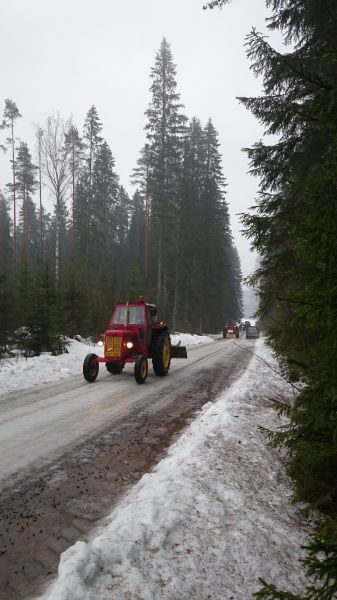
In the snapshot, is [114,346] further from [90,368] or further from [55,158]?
[55,158]

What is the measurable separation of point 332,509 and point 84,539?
235 cm

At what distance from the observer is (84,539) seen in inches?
134

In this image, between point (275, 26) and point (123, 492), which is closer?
point (123, 492)

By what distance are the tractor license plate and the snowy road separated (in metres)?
0.71

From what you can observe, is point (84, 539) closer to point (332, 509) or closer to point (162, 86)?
point (332, 509)

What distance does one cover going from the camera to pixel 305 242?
95.0 inches

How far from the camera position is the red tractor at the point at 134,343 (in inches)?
427

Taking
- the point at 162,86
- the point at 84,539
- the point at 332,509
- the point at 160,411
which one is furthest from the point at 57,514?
the point at 162,86

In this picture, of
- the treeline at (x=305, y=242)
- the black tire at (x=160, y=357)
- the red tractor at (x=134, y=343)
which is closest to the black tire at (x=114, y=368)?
the red tractor at (x=134, y=343)

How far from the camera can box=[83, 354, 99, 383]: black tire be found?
34.6 ft

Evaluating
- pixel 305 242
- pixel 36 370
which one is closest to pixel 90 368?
pixel 36 370

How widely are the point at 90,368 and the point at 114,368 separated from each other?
5.18 feet

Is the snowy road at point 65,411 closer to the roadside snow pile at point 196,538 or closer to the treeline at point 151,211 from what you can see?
the roadside snow pile at point 196,538

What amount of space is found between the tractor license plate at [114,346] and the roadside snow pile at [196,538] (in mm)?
6398
